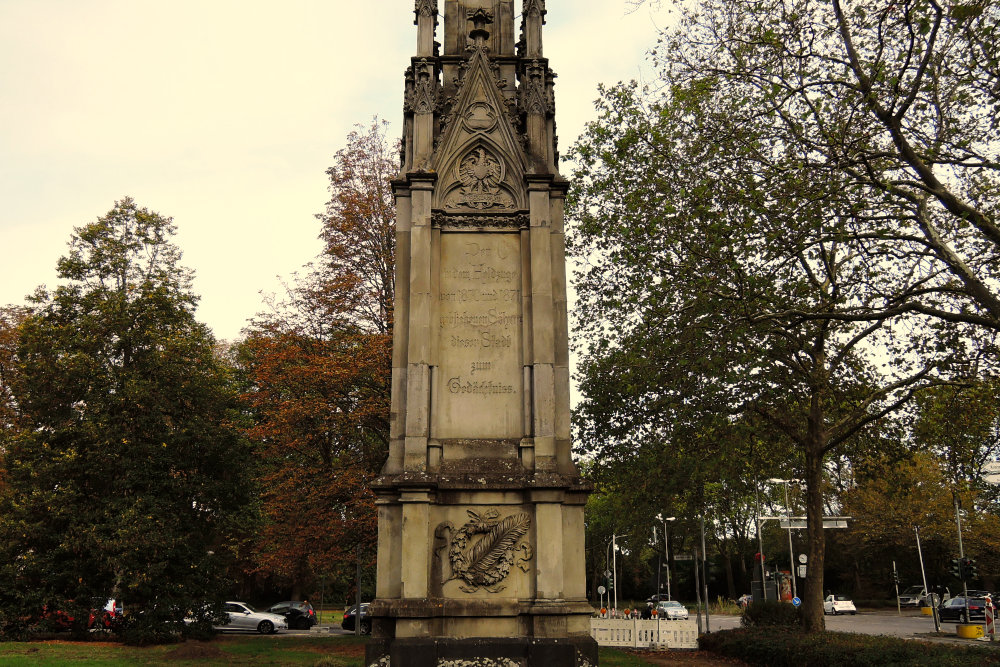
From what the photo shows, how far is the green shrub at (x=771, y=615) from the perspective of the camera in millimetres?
24266

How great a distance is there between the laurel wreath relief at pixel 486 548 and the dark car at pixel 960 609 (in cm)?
3594

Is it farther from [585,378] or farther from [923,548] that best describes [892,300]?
[923,548]

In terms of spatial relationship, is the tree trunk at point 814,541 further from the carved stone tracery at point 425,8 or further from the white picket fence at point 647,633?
the carved stone tracery at point 425,8

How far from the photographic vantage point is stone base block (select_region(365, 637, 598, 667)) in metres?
9.88

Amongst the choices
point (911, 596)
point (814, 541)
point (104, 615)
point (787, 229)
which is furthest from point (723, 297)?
point (911, 596)

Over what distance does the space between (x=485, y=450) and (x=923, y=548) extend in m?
56.0

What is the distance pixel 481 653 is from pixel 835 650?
9927 mm

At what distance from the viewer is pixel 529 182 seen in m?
11.9

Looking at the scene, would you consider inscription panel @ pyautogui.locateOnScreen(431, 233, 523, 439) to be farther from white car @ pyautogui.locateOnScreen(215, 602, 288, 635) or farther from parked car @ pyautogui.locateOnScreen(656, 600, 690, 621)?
parked car @ pyautogui.locateOnScreen(656, 600, 690, 621)

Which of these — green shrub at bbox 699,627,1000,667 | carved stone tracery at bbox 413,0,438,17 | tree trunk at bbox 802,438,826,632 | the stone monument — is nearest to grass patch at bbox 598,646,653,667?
green shrub at bbox 699,627,1000,667

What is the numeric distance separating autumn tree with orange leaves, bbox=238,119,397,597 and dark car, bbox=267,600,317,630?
11.5 m

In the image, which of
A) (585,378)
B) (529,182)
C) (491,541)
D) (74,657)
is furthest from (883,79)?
(74,657)

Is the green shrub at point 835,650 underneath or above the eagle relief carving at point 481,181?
underneath

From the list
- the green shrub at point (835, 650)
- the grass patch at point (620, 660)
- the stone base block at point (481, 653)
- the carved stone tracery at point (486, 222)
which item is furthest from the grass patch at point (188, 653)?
the green shrub at point (835, 650)
